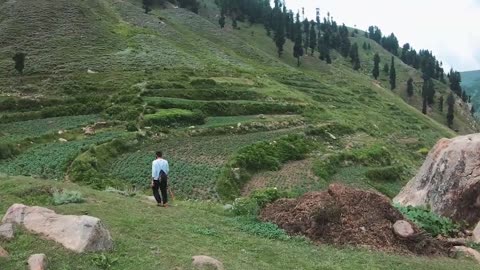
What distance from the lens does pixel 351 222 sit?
18.2m

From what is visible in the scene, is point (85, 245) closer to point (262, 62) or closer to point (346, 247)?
point (346, 247)

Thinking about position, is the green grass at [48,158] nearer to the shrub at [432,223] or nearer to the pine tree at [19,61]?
the shrub at [432,223]

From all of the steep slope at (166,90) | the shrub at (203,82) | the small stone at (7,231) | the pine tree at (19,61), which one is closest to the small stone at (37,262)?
the small stone at (7,231)

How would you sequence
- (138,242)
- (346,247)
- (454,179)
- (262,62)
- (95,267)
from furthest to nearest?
(262,62) < (454,179) < (346,247) < (138,242) < (95,267)

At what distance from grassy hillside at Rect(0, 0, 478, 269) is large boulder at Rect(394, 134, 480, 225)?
8177mm

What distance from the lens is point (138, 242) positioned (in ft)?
47.0

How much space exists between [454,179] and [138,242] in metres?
16.2

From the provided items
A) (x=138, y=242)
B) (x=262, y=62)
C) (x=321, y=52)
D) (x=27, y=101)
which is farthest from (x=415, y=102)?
(x=138, y=242)

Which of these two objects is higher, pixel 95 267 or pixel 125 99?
pixel 95 267

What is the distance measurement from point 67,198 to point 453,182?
56.1 ft

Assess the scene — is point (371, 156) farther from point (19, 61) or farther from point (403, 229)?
point (19, 61)

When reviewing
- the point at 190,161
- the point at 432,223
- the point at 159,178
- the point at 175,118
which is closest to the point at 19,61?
the point at 175,118

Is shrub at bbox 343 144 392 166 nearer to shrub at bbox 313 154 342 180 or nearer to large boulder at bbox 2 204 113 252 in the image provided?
shrub at bbox 313 154 342 180

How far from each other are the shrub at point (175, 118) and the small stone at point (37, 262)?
48336mm
